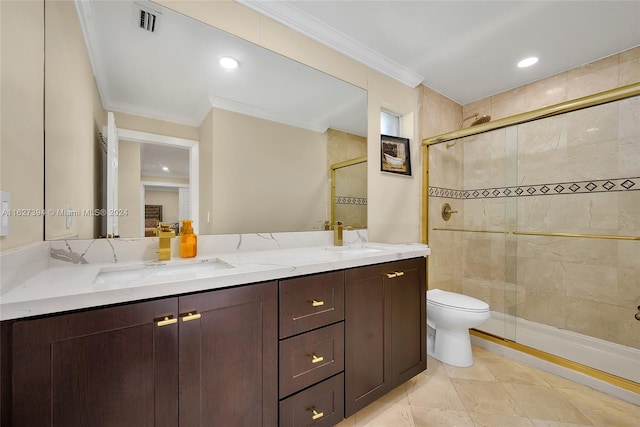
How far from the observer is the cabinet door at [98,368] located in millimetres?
623

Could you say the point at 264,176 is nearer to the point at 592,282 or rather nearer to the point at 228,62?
the point at 228,62

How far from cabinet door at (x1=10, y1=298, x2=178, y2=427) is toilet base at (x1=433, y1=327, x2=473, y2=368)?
186 centimetres

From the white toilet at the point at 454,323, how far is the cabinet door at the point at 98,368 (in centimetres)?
175

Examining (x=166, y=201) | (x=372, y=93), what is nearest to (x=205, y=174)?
(x=166, y=201)

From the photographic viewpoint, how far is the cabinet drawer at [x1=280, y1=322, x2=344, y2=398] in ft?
3.40

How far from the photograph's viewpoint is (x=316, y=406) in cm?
113

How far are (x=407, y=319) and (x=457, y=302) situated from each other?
2.04 feet

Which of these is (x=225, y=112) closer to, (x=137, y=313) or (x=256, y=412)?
(x=137, y=313)

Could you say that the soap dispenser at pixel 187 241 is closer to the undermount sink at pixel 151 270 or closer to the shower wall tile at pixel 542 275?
the undermount sink at pixel 151 270

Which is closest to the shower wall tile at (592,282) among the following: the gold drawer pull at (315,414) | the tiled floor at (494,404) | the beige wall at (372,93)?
the tiled floor at (494,404)

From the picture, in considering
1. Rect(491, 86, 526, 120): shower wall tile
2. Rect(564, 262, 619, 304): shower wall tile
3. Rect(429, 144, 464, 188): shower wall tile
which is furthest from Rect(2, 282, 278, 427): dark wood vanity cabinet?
Rect(491, 86, 526, 120): shower wall tile

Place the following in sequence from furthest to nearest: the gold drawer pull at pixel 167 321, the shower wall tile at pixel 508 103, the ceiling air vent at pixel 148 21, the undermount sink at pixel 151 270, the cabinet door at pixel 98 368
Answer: the shower wall tile at pixel 508 103
the ceiling air vent at pixel 148 21
the undermount sink at pixel 151 270
the gold drawer pull at pixel 167 321
the cabinet door at pixel 98 368

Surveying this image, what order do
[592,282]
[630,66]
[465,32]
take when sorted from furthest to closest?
[592,282]
[630,66]
[465,32]

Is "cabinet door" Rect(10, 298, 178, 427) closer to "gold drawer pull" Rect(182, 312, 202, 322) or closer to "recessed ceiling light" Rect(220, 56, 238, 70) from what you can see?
"gold drawer pull" Rect(182, 312, 202, 322)
